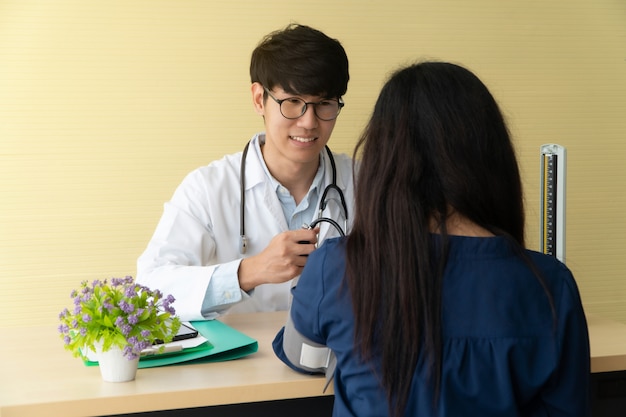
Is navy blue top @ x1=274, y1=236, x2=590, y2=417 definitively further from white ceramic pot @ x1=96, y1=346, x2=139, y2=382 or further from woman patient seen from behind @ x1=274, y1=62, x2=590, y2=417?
white ceramic pot @ x1=96, y1=346, x2=139, y2=382

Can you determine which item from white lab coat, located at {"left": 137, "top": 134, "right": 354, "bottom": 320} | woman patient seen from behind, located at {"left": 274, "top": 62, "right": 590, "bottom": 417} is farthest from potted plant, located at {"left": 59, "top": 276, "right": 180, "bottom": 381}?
white lab coat, located at {"left": 137, "top": 134, "right": 354, "bottom": 320}

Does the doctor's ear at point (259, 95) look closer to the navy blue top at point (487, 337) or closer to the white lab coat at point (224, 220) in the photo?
the white lab coat at point (224, 220)

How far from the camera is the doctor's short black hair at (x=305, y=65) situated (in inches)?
86.9

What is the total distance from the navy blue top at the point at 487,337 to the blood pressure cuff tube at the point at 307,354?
13 centimetres

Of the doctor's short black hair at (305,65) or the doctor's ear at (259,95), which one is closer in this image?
the doctor's short black hair at (305,65)

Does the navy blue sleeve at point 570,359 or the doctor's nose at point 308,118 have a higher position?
the doctor's nose at point 308,118

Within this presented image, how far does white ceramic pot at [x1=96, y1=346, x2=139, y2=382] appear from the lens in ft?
4.96

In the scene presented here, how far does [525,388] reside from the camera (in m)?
1.31

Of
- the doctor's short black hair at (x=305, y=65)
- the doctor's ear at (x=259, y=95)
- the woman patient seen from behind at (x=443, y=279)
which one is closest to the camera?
the woman patient seen from behind at (x=443, y=279)

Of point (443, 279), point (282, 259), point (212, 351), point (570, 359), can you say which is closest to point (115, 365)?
point (212, 351)

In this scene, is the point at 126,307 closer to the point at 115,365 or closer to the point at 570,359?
the point at 115,365

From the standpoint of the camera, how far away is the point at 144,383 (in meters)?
1.53

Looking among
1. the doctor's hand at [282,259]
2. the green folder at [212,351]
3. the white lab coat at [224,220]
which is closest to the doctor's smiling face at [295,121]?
the white lab coat at [224,220]

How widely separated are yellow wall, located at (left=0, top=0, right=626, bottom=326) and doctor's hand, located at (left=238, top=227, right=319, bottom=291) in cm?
148
